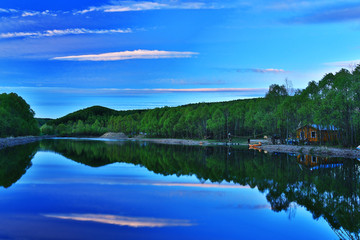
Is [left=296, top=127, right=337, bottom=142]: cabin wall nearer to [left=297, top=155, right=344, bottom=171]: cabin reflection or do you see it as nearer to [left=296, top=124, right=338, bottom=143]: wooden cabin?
[left=296, top=124, right=338, bottom=143]: wooden cabin

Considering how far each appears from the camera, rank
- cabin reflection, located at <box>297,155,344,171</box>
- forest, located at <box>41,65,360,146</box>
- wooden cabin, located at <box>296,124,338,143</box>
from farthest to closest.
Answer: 1. wooden cabin, located at <box>296,124,338,143</box>
2. forest, located at <box>41,65,360,146</box>
3. cabin reflection, located at <box>297,155,344,171</box>

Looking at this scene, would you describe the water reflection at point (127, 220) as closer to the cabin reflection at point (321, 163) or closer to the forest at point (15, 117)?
the cabin reflection at point (321, 163)

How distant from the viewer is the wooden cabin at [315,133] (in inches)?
2581

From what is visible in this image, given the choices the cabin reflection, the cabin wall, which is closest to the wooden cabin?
the cabin wall

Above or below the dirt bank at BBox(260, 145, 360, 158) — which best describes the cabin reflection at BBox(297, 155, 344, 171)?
below

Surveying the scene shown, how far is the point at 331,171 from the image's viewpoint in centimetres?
2961

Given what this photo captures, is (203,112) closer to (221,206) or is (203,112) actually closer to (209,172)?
(209,172)

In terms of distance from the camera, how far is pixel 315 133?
226 ft

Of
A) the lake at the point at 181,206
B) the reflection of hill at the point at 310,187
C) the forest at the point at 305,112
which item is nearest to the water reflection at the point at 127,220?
the lake at the point at 181,206

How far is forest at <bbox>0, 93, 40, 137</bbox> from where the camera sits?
103 metres

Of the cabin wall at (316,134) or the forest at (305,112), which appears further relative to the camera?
the cabin wall at (316,134)

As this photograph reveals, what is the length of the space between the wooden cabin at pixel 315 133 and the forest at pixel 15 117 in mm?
A: 85554

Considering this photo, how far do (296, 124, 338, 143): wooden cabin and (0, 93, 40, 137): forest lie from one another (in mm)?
85554

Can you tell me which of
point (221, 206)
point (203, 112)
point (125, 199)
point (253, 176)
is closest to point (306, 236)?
point (221, 206)
